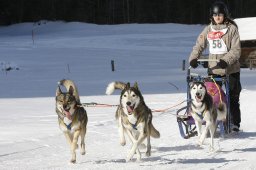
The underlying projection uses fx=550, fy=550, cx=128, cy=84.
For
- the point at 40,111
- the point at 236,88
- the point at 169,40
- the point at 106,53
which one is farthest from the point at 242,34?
the point at 236,88

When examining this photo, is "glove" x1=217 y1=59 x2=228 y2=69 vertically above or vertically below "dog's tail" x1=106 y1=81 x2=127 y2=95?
above

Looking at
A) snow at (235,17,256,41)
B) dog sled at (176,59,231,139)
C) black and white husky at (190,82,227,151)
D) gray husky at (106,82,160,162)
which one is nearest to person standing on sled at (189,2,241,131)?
dog sled at (176,59,231,139)

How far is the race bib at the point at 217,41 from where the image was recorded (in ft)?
23.5

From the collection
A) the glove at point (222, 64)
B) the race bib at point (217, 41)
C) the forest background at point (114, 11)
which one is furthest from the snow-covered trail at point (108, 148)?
the forest background at point (114, 11)

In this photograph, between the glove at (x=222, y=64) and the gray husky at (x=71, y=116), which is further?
the glove at (x=222, y=64)

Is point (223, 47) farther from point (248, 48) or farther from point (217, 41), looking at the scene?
point (248, 48)

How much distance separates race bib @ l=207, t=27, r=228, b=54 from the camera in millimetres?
7168

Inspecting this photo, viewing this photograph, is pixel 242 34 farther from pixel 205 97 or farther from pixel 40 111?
pixel 205 97

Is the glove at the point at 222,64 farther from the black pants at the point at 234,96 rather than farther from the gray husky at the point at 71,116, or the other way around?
the gray husky at the point at 71,116

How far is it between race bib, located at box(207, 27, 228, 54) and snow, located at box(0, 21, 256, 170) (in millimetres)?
1160

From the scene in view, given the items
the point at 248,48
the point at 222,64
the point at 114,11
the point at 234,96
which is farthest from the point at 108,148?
the point at 114,11

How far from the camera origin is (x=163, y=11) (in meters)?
53.0

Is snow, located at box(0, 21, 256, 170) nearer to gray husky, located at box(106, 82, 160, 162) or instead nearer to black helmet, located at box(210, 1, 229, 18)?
gray husky, located at box(106, 82, 160, 162)

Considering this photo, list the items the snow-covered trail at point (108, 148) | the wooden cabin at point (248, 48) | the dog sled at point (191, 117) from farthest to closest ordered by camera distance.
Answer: the wooden cabin at point (248, 48) < the dog sled at point (191, 117) < the snow-covered trail at point (108, 148)
